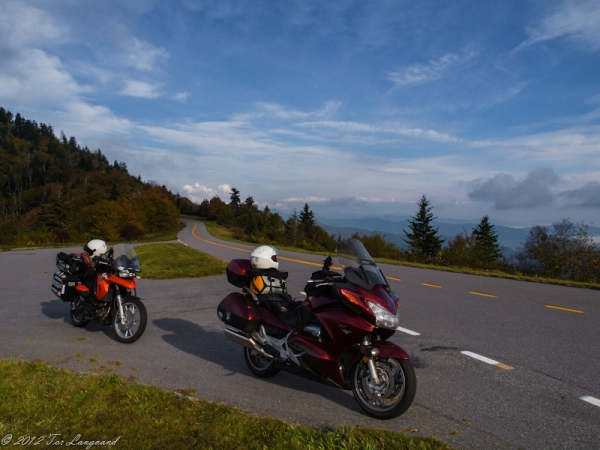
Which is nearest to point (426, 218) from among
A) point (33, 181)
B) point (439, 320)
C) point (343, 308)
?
point (439, 320)

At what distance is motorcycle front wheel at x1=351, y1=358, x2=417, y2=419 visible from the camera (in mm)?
3549

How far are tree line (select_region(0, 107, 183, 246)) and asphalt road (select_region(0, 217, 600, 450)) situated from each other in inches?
1522

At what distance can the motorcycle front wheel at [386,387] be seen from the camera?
140 inches

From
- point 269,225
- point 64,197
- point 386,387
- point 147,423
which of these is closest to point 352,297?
point 386,387

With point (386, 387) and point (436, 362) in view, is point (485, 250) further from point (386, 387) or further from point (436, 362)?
point (386, 387)

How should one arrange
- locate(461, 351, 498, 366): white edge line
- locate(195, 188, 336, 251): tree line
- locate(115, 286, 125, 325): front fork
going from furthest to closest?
locate(195, 188, 336, 251): tree line, locate(115, 286, 125, 325): front fork, locate(461, 351, 498, 366): white edge line

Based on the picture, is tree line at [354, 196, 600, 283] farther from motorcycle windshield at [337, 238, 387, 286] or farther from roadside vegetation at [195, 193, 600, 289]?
motorcycle windshield at [337, 238, 387, 286]

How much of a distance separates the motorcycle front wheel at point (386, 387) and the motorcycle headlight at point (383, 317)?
1.02 ft

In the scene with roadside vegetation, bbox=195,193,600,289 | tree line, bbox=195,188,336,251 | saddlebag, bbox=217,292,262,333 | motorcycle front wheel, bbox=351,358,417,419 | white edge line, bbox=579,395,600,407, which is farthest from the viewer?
tree line, bbox=195,188,336,251

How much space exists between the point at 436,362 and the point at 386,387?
1709mm

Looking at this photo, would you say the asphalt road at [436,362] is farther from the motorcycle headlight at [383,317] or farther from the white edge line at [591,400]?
the motorcycle headlight at [383,317]

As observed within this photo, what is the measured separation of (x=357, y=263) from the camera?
14.0 ft

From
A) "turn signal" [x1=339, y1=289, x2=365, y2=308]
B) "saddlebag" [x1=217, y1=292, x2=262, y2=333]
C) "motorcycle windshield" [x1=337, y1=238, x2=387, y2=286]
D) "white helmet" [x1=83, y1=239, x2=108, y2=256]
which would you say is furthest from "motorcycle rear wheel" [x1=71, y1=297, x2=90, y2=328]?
"turn signal" [x1=339, y1=289, x2=365, y2=308]

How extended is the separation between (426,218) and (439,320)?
5592 centimetres
